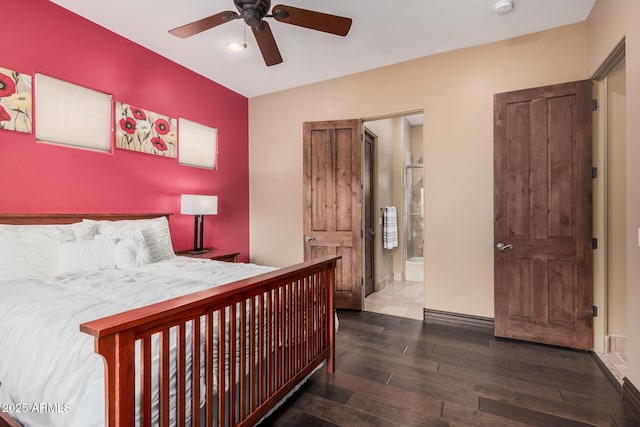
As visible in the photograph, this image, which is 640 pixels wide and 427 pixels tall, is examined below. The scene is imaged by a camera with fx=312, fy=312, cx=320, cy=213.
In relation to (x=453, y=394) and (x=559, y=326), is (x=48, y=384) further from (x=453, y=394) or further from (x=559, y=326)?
(x=559, y=326)

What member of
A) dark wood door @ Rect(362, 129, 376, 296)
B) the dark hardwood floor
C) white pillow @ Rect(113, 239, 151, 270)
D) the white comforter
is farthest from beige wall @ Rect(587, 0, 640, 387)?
white pillow @ Rect(113, 239, 151, 270)

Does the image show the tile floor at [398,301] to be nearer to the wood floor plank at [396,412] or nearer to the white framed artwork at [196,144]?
the wood floor plank at [396,412]

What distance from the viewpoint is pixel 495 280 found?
9.74 feet

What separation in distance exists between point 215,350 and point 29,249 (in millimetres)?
1820

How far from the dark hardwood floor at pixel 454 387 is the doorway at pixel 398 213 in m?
0.94

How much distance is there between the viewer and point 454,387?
2.11 meters

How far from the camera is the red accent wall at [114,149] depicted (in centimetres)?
241

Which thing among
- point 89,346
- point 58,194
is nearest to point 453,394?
point 89,346

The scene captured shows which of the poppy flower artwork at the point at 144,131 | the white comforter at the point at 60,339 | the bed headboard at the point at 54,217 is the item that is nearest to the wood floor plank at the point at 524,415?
the white comforter at the point at 60,339

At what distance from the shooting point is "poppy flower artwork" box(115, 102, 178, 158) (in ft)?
10.0

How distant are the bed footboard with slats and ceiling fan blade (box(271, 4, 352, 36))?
5.43ft

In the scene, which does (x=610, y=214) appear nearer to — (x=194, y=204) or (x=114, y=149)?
(x=194, y=204)

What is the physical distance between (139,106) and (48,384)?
9.25 ft

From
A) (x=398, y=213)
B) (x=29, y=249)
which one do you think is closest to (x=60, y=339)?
(x=29, y=249)
